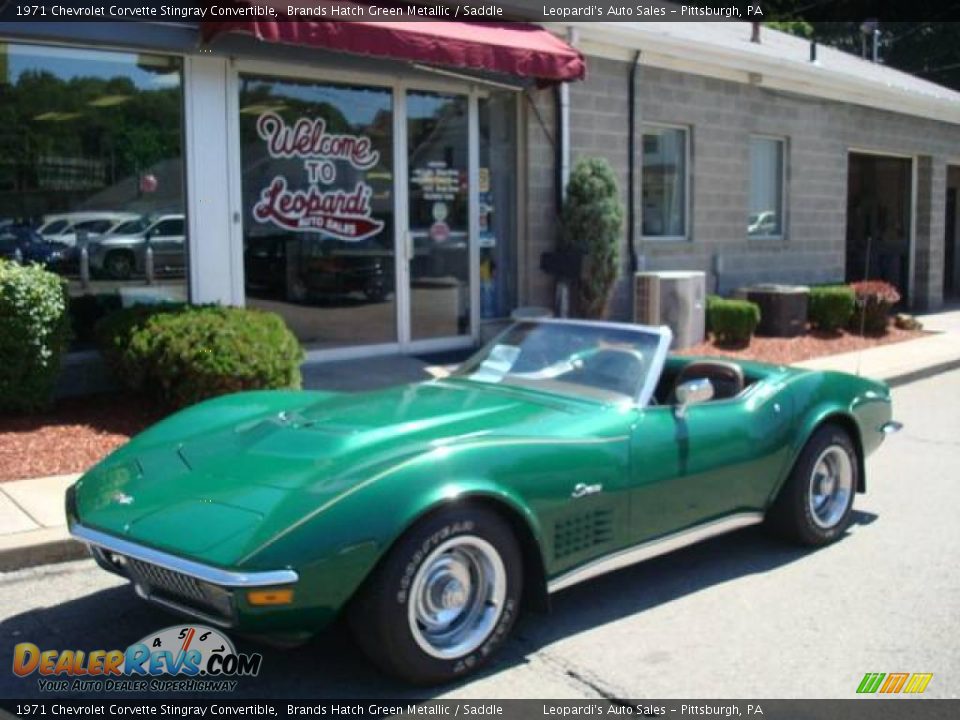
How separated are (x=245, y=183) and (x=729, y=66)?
25.0 feet

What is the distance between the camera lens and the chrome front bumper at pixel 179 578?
129 inches

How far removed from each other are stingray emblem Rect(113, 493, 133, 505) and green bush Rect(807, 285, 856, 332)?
38.9 ft

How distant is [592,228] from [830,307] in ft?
14.1

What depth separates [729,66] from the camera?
14039mm

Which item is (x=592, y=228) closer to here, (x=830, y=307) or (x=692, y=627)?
(x=830, y=307)

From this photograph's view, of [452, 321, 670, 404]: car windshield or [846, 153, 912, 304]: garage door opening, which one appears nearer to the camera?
[452, 321, 670, 404]: car windshield

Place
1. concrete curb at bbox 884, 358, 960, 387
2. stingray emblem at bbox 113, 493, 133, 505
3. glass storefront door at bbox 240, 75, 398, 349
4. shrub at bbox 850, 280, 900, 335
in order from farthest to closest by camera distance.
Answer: shrub at bbox 850, 280, 900, 335 → concrete curb at bbox 884, 358, 960, 387 → glass storefront door at bbox 240, 75, 398, 349 → stingray emblem at bbox 113, 493, 133, 505

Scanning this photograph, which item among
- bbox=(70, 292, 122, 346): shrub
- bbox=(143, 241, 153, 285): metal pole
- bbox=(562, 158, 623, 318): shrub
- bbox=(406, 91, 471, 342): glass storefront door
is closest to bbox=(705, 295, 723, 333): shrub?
bbox=(562, 158, 623, 318): shrub

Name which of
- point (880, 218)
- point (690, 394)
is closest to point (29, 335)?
Answer: point (690, 394)

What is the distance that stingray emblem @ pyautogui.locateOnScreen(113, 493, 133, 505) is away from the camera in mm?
3857

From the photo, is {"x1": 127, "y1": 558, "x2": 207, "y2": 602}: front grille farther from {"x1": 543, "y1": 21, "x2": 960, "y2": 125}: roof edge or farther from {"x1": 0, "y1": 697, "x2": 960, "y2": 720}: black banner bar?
{"x1": 543, "y1": 21, "x2": 960, "y2": 125}: roof edge

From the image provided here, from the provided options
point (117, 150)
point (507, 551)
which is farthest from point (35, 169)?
point (507, 551)

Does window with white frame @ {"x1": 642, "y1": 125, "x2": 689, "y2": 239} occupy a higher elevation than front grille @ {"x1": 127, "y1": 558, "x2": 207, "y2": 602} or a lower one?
higher

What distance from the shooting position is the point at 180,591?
3465 mm
